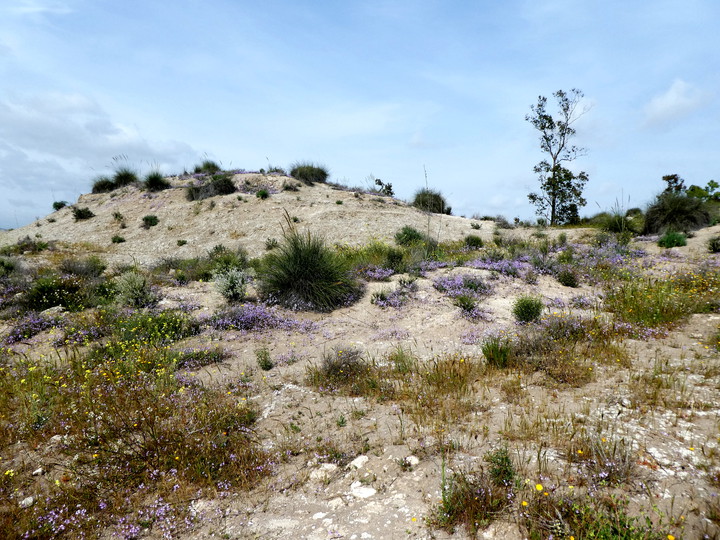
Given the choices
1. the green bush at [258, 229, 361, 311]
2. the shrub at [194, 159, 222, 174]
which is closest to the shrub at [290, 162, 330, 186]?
the shrub at [194, 159, 222, 174]

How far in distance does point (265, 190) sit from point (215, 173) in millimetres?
6986

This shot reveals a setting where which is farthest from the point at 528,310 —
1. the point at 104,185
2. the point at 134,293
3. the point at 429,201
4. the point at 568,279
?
the point at 104,185

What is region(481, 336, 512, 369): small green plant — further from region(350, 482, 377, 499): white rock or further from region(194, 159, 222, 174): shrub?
region(194, 159, 222, 174): shrub

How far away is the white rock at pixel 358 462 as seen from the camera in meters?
3.79

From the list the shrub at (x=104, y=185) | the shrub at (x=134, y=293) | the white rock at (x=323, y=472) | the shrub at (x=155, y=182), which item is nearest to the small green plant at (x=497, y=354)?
the white rock at (x=323, y=472)

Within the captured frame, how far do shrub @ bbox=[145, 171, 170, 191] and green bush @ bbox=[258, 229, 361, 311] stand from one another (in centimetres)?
2071

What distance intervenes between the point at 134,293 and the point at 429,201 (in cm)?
1961

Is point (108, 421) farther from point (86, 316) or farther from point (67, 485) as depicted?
point (86, 316)

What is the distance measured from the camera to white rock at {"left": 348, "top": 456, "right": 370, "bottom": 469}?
3.79 meters

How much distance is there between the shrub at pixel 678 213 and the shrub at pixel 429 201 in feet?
38.9

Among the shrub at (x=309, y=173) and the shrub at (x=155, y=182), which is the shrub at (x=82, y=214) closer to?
the shrub at (x=155, y=182)

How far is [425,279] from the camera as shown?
1157 centimetres

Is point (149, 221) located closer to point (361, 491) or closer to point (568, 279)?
point (568, 279)

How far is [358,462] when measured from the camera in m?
3.83
